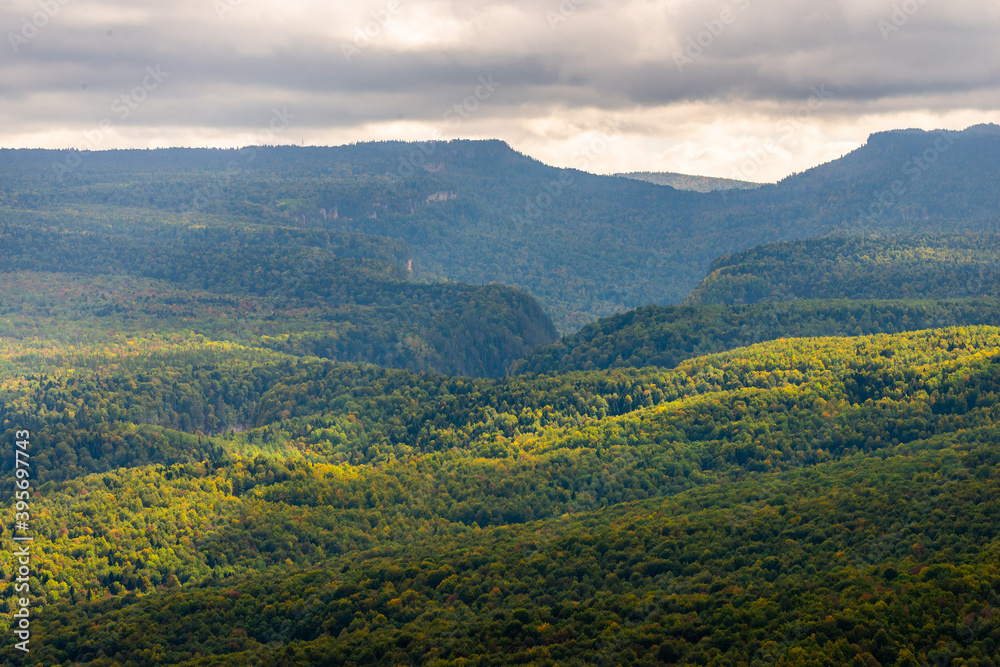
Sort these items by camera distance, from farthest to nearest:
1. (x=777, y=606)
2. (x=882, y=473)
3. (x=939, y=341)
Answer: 1. (x=939, y=341)
2. (x=882, y=473)
3. (x=777, y=606)

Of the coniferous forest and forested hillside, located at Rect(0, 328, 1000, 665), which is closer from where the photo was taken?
forested hillside, located at Rect(0, 328, 1000, 665)

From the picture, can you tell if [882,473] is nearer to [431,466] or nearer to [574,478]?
[574,478]

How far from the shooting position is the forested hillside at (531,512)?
59.9 metres

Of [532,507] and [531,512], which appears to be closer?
[531,512]

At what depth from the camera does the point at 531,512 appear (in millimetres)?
110938

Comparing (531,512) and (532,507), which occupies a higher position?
(532,507)

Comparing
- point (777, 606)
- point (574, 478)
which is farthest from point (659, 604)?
point (574, 478)

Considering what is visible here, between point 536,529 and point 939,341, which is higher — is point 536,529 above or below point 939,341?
below

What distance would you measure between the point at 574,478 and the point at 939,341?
65398 millimetres

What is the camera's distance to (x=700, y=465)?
117750mm

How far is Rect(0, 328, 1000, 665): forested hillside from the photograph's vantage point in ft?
196

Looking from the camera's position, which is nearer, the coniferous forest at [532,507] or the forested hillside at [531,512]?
the forested hillside at [531,512]

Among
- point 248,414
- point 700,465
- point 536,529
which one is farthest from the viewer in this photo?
point 248,414

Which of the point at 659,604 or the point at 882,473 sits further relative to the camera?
the point at 882,473
